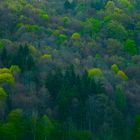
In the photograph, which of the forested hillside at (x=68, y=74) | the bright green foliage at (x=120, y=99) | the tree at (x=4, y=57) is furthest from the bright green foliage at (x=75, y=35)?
the bright green foliage at (x=120, y=99)

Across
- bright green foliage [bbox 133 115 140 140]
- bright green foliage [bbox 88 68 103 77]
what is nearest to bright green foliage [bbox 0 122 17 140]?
bright green foliage [bbox 133 115 140 140]

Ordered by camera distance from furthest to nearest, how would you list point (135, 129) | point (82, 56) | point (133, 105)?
point (82, 56) → point (133, 105) → point (135, 129)

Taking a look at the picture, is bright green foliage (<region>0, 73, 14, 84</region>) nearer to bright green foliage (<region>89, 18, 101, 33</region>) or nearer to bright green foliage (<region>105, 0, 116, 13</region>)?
bright green foliage (<region>89, 18, 101, 33</region>)

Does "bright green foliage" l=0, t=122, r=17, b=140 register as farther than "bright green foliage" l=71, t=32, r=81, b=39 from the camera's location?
No

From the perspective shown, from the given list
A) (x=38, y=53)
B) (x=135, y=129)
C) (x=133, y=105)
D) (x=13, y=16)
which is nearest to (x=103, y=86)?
(x=133, y=105)

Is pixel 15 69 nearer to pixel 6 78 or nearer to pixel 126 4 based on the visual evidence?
pixel 6 78

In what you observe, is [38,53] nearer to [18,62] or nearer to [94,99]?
[18,62]

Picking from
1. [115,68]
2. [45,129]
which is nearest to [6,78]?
[45,129]

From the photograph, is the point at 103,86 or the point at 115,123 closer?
the point at 115,123

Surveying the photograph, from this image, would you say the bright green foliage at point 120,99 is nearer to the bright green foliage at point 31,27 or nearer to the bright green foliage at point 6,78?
the bright green foliage at point 6,78
